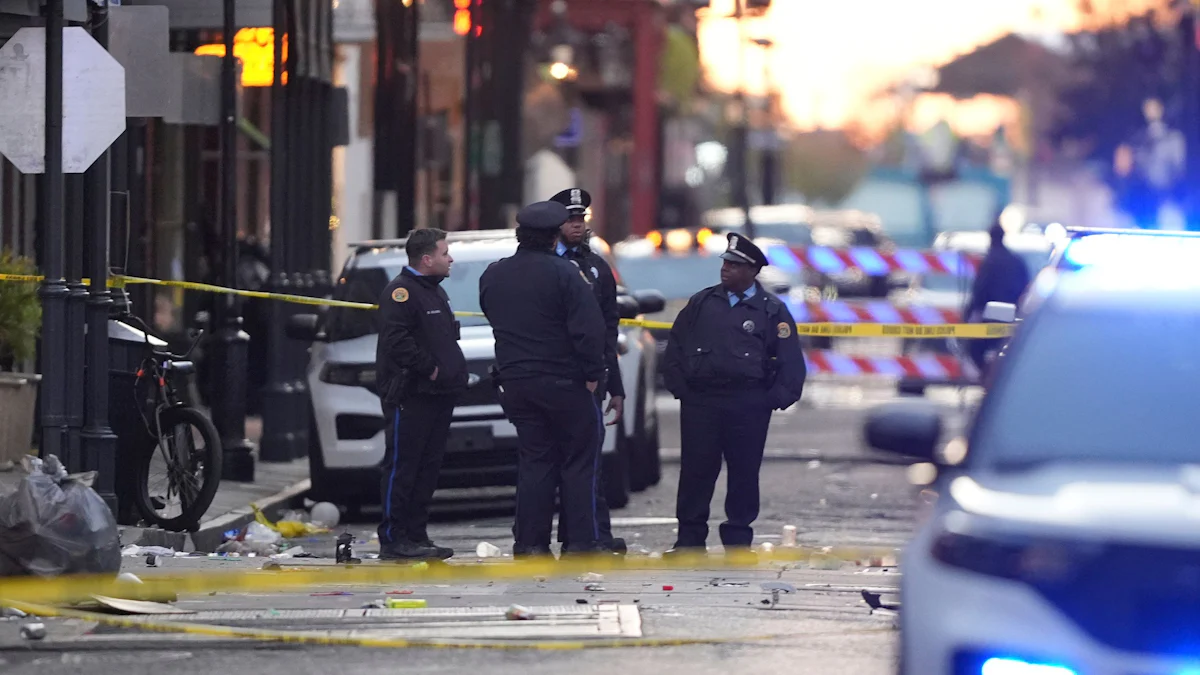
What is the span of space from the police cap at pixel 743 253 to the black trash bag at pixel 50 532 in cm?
379

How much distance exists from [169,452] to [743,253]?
11.1 feet

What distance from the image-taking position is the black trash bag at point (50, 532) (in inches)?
380

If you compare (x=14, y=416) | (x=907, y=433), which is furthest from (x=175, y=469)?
(x=907, y=433)

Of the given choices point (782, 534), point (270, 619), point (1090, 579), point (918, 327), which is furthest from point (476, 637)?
point (918, 327)

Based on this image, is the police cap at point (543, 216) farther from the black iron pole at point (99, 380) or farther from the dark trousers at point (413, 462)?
the black iron pole at point (99, 380)

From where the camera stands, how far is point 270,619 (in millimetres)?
9266

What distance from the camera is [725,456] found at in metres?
12.3

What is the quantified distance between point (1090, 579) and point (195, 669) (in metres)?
3.72

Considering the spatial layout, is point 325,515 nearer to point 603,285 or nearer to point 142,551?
point 142,551

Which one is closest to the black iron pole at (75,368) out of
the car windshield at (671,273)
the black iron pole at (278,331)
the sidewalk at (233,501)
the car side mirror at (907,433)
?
the sidewalk at (233,501)

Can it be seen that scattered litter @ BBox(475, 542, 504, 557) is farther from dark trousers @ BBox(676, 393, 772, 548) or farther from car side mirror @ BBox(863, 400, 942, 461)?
car side mirror @ BBox(863, 400, 942, 461)

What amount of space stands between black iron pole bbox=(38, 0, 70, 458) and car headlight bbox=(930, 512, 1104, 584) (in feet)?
22.5

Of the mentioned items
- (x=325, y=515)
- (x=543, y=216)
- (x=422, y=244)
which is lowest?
(x=325, y=515)

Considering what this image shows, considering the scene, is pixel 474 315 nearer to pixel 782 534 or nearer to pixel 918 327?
pixel 782 534
